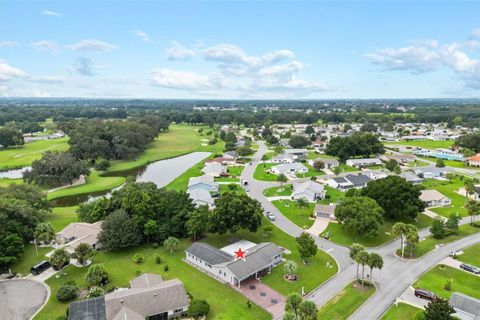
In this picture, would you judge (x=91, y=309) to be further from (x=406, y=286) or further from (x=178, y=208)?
(x=406, y=286)

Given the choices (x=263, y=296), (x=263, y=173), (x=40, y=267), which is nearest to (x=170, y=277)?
(x=263, y=296)

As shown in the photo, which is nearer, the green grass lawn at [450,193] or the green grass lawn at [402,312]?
the green grass lawn at [402,312]

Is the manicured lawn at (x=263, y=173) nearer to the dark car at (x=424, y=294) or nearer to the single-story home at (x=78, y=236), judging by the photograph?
the single-story home at (x=78, y=236)

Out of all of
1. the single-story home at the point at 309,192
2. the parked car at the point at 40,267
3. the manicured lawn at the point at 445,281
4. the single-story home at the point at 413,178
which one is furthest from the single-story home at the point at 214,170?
the manicured lawn at the point at 445,281

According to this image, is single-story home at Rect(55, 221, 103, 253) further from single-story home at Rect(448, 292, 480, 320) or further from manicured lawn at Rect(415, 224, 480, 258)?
manicured lawn at Rect(415, 224, 480, 258)

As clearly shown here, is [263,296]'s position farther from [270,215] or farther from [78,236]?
[78,236]

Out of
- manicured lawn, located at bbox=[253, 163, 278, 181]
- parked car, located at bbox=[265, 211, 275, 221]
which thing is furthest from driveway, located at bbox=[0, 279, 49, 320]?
manicured lawn, located at bbox=[253, 163, 278, 181]
